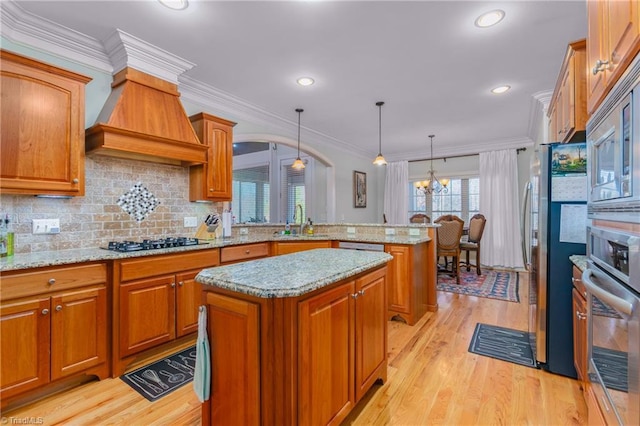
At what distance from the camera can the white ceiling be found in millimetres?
2117

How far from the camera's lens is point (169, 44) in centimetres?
255

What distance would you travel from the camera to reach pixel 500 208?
5.91 metres

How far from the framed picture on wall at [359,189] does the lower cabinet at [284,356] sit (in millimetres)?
5056

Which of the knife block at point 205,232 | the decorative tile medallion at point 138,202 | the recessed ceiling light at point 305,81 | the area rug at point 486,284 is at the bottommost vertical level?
the area rug at point 486,284

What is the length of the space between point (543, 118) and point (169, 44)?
4386 millimetres

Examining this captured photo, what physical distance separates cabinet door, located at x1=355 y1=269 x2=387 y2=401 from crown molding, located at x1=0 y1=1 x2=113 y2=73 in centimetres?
290

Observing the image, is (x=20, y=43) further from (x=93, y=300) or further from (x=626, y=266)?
(x=626, y=266)

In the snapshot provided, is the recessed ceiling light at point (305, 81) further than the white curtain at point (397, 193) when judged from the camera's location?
No

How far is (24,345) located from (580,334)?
3309 mm

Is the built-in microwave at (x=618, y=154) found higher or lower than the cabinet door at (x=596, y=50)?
lower

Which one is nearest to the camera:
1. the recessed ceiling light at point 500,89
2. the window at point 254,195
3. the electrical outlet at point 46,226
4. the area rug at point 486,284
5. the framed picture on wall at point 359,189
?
the electrical outlet at point 46,226

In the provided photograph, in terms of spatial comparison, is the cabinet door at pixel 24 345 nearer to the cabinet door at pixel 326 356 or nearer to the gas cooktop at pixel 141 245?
the gas cooktop at pixel 141 245

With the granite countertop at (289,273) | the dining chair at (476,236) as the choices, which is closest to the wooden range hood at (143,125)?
the granite countertop at (289,273)

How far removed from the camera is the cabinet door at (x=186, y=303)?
97.9 inches
